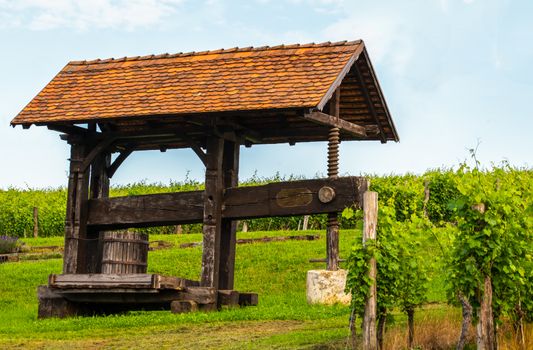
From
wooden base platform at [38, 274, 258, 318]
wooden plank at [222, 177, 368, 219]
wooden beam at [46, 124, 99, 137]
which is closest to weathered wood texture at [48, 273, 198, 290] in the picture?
wooden base platform at [38, 274, 258, 318]

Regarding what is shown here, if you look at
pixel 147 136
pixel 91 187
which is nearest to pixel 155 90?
pixel 147 136

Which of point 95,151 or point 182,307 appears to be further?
point 95,151

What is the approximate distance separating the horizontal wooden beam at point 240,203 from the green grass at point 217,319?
200 centimetres

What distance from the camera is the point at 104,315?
20.0 metres

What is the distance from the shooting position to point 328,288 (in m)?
19.0

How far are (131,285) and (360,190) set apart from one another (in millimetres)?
4991

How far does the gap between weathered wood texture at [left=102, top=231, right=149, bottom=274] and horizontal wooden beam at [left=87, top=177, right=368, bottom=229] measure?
323mm

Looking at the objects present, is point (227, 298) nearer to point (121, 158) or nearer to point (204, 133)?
point (204, 133)

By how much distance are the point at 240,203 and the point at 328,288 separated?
256cm

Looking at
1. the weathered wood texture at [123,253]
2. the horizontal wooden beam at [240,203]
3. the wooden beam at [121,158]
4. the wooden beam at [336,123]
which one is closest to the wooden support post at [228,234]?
the horizontal wooden beam at [240,203]

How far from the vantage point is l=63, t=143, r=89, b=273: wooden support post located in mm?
20734

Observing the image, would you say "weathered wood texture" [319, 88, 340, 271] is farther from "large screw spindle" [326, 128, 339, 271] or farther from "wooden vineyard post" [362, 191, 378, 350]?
"wooden vineyard post" [362, 191, 378, 350]

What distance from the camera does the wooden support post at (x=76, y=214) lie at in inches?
816

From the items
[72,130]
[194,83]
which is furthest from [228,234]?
[72,130]
